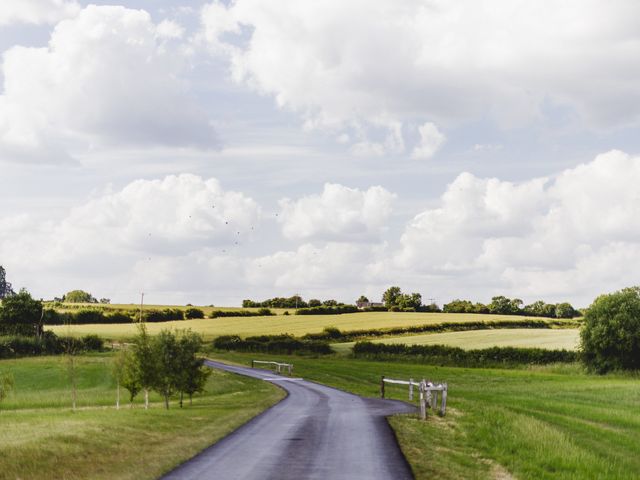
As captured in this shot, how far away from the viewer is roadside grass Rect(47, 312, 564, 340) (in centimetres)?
13000

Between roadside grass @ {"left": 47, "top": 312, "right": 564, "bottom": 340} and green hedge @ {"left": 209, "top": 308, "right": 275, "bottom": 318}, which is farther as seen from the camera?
green hedge @ {"left": 209, "top": 308, "right": 275, "bottom": 318}

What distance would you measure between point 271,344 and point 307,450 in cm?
9540

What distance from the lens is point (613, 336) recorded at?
7488 cm

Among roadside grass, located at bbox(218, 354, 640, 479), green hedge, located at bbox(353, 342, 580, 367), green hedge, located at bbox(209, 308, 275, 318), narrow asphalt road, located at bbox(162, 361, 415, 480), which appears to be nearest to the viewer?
narrow asphalt road, located at bbox(162, 361, 415, 480)

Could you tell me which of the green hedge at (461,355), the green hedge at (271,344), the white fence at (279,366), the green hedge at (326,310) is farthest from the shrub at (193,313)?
the white fence at (279,366)

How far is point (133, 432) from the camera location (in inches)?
1005

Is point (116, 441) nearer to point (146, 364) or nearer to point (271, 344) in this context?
point (146, 364)

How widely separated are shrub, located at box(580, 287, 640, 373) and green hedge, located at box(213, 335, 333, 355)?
41045 millimetres

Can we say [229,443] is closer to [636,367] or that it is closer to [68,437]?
[68,437]

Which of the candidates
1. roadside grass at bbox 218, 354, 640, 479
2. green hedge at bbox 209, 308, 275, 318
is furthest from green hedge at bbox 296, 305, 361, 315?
roadside grass at bbox 218, 354, 640, 479

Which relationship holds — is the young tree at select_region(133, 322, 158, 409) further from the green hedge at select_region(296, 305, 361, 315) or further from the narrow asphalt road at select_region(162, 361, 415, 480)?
the green hedge at select_region(296, 305, 361, 315)

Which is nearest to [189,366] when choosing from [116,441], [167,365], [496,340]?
[167,365]

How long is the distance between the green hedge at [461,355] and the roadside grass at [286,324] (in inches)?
1021

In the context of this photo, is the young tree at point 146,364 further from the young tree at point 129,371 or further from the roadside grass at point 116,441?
the roadside grass at point 116,441
